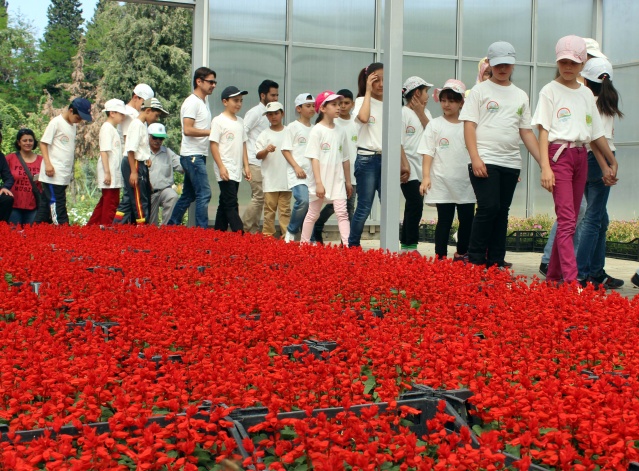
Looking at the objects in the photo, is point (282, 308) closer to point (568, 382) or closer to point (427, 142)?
point (568, 382)

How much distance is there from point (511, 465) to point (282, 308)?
2.37 metres

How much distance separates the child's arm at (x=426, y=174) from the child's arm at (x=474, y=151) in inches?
43.7

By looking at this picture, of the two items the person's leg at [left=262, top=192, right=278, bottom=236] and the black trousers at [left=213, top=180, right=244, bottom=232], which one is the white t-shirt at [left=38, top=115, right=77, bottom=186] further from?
the person's leg at [left=262, top=192, right=278, bottom=236]

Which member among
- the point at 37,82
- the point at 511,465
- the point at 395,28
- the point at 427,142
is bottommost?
the point at 511,465

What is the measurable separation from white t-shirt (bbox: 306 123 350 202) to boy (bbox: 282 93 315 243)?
445 mm

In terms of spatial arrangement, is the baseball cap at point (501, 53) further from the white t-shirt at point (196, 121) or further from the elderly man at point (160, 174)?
the elderly man at point (160, 174)

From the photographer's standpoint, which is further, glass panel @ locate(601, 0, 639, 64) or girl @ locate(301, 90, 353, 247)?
glass panel @ locate(601, 0, 639, 64)

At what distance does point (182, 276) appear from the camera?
19.9ft

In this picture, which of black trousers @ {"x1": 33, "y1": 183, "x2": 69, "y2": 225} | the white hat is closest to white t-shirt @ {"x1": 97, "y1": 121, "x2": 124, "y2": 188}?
the white hat

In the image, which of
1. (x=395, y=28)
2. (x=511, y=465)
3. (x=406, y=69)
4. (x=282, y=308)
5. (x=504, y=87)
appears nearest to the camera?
(x=511, y=465)

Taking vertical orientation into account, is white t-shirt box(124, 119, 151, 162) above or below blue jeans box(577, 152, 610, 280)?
above

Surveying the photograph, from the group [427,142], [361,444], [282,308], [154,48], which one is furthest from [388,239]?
[154,48]

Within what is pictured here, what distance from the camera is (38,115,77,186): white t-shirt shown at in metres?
12.6

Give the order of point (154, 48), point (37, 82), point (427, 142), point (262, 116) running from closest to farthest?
point (427, 142), point (262, 116), point (154, 48), point (37, 82)
